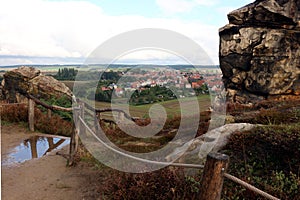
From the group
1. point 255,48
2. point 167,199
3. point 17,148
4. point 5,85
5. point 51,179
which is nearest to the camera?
point 167,199

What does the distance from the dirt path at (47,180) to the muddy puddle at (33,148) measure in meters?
0.49

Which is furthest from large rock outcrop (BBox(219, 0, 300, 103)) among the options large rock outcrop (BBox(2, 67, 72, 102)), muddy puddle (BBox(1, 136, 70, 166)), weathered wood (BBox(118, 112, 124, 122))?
muddy puddle (BBox(1, 136, 70, 166))

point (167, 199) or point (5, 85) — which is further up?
point (5, 85)

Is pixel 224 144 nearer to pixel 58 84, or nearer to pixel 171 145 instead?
pixel 171 145

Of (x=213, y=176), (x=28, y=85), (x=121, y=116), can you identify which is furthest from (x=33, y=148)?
(x=28, y=85)

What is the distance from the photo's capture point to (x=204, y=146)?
20.3 feet

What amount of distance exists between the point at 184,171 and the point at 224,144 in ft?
4.66

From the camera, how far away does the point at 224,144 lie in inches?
245

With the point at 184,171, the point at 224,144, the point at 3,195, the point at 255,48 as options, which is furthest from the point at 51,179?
the point at 255,48

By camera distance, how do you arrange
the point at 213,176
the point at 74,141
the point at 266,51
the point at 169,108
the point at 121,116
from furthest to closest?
the point at 266,51
the point at 169,108
the point at 121,116
the point at 74,141
the point at 213,176

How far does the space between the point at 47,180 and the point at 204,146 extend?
Answer: 348cm

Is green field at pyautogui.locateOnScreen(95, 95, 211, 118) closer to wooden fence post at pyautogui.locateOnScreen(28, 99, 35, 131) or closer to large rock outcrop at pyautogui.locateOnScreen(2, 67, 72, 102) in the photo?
wooden fence post at pyautogui.locateOnScreen(28, 99, 35, 131)

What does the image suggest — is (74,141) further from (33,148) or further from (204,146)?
(204,146)

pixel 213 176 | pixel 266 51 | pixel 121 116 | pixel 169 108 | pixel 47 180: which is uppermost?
pixel 266 51
